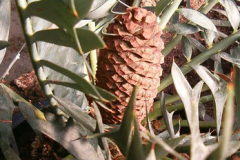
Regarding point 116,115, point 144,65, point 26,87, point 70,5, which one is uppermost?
point 70,5

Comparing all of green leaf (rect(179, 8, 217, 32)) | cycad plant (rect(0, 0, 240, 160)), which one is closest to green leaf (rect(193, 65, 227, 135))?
cycad plant (rect(0, 0, 240, 160))

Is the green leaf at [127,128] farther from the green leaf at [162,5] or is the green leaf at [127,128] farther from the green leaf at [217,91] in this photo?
the green leaf at [162,5]

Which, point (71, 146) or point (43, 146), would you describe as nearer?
point (71, 146)

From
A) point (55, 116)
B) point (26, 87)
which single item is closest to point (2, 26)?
point (55, 116)

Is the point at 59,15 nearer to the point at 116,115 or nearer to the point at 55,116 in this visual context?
the point at 55,116

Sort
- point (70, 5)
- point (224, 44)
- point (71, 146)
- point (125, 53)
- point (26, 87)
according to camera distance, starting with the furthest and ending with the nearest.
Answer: point (26, 87), point (224, 44), point (125, 53), point (71, 146), point (70, 5)

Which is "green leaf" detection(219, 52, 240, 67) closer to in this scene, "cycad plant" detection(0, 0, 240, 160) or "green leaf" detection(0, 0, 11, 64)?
"cycad plant" detection(0, 0, 240, 160)

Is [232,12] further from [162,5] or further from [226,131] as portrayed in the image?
[226,131]
